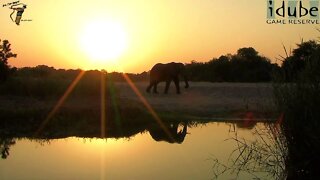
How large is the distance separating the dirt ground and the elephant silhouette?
9.24 feet

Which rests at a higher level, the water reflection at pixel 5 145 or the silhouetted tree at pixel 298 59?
the silhouetted tree at pixel 298 59

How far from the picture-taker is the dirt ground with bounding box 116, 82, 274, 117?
20531 mm

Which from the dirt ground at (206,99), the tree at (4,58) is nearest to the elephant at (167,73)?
the dirt ground at (206,99)

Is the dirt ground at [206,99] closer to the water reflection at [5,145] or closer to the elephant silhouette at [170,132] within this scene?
the elephant silhouette at [170,132]

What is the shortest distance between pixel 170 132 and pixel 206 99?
30.8 ft

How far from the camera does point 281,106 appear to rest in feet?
27.1

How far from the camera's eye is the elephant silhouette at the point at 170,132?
14280 millimetres

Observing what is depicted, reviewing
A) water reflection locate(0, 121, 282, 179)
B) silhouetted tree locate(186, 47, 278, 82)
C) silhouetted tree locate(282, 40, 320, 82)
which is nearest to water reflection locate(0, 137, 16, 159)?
water reflection locate(0, 121, 282, 179)

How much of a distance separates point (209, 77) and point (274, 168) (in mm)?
33100

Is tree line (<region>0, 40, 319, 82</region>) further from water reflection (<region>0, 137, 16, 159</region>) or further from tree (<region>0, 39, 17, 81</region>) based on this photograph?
water reflection (<region>0, 137, 16, 159</region>)

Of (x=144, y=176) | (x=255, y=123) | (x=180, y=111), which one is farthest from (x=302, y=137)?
(x=180, y=111)

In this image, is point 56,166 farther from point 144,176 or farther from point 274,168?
point 274,168

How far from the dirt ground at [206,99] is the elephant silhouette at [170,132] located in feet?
9.24

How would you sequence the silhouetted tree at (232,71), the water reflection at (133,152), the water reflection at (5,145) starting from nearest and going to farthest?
1. the water reflection at (133,152)
2. the water reflection at (5,145)
3. the silhouetted tree at (232,71)
